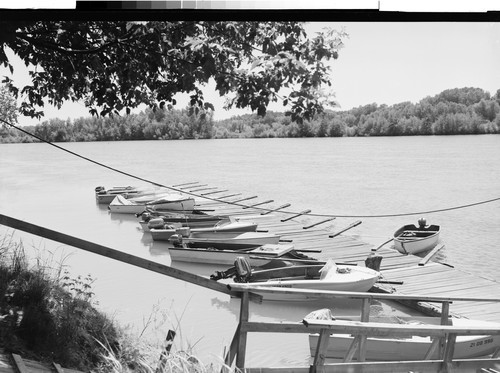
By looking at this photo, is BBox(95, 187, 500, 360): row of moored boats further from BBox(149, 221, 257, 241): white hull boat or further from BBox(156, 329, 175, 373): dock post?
BBox(156, 329, 175, 373): dock post

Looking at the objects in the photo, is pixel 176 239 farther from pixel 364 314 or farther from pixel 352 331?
pixel 352 331

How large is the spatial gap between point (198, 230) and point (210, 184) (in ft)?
2.20

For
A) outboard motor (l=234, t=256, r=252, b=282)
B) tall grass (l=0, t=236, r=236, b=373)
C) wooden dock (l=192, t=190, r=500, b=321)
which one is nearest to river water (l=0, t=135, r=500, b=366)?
wooden dock (l=192, t=190, r=500, b=321)

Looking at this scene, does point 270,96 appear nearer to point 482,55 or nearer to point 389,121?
point 389,121

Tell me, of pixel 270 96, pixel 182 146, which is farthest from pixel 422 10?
pixel 182 146

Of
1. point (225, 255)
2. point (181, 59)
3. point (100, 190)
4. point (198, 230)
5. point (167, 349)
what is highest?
point (181, 59)

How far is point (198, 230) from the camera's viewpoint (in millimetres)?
4883

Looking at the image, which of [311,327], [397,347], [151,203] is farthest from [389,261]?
[311,327]

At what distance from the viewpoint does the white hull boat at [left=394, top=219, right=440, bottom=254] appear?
5586mm

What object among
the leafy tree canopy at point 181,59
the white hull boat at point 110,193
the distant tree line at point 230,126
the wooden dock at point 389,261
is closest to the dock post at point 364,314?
the leafy tree canopy at point 181,59

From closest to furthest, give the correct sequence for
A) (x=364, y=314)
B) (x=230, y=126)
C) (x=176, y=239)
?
1. (x=364, y=314)
2. (x=230, y=126)
3. (x=176, y=239)

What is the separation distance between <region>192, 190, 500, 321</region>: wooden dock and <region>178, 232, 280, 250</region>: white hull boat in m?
0.21

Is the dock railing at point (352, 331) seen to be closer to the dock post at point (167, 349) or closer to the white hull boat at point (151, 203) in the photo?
the dock post at point (167, 349)

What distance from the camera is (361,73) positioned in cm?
394
